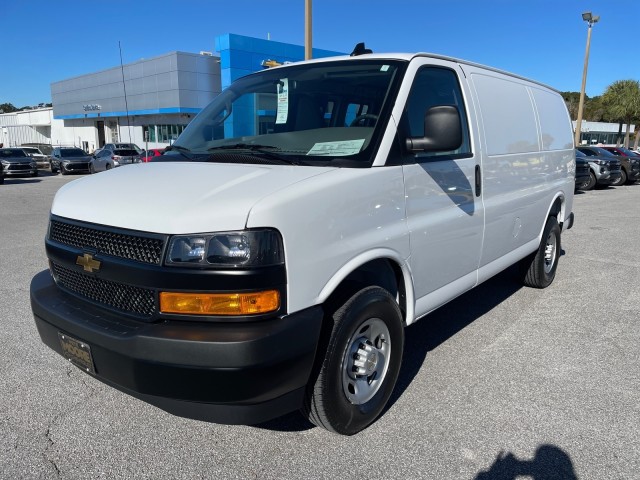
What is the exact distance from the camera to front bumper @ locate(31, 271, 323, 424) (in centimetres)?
217

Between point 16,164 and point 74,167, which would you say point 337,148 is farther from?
point 74,167

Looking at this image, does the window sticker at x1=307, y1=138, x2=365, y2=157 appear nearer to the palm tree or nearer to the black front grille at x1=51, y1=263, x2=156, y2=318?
the black front grille at x1=51, y1=263, x2=156, y2=318

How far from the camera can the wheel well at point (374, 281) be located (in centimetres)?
270

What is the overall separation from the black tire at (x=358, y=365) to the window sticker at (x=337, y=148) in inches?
30.7

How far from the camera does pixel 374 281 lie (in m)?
3.01

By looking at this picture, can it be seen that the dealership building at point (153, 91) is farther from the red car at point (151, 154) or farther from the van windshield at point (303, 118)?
the van windshield at point (303, 118)

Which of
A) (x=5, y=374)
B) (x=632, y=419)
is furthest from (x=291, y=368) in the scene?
(x=5, y=374)

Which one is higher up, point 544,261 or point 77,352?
point 77,352

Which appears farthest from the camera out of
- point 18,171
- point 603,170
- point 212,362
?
point 18,171

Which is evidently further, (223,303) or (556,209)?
(556,209)

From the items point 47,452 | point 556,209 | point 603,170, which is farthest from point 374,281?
point 603,170

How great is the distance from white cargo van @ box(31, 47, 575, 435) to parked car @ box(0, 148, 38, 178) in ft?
79.2

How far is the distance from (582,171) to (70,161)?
2438 centimetres

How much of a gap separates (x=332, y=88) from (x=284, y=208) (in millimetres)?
1399
